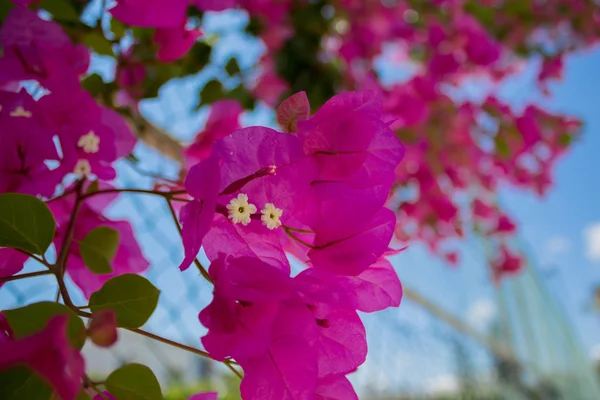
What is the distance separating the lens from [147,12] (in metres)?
0.49

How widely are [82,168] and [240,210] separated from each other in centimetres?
18

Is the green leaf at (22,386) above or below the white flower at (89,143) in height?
below

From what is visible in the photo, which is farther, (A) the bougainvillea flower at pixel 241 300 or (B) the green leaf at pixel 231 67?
(B) the green leaf at pixel 231 67

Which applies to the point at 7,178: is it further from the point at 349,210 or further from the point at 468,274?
the point at 468,274

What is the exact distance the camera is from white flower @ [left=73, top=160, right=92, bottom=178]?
1.53 feet

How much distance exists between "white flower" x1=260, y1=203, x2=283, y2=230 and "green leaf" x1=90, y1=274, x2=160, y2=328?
0.29 ft

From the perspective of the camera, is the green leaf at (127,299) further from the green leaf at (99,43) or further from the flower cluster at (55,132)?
the green leaf at (99,43)

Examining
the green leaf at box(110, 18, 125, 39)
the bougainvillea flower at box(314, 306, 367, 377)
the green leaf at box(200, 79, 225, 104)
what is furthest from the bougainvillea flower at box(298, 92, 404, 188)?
the green leaf at box(200, 79, 225, 104)

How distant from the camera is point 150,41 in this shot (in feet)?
2.33

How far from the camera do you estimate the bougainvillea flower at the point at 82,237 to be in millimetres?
471

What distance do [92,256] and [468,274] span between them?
9.05ft

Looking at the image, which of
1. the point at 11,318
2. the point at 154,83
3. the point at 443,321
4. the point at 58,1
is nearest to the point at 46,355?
the point at 11,318

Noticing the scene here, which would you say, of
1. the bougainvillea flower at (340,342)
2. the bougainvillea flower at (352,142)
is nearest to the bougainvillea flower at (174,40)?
the bougainvillea flower at (352,142)

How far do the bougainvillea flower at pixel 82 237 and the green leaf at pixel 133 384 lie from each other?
15 cm
